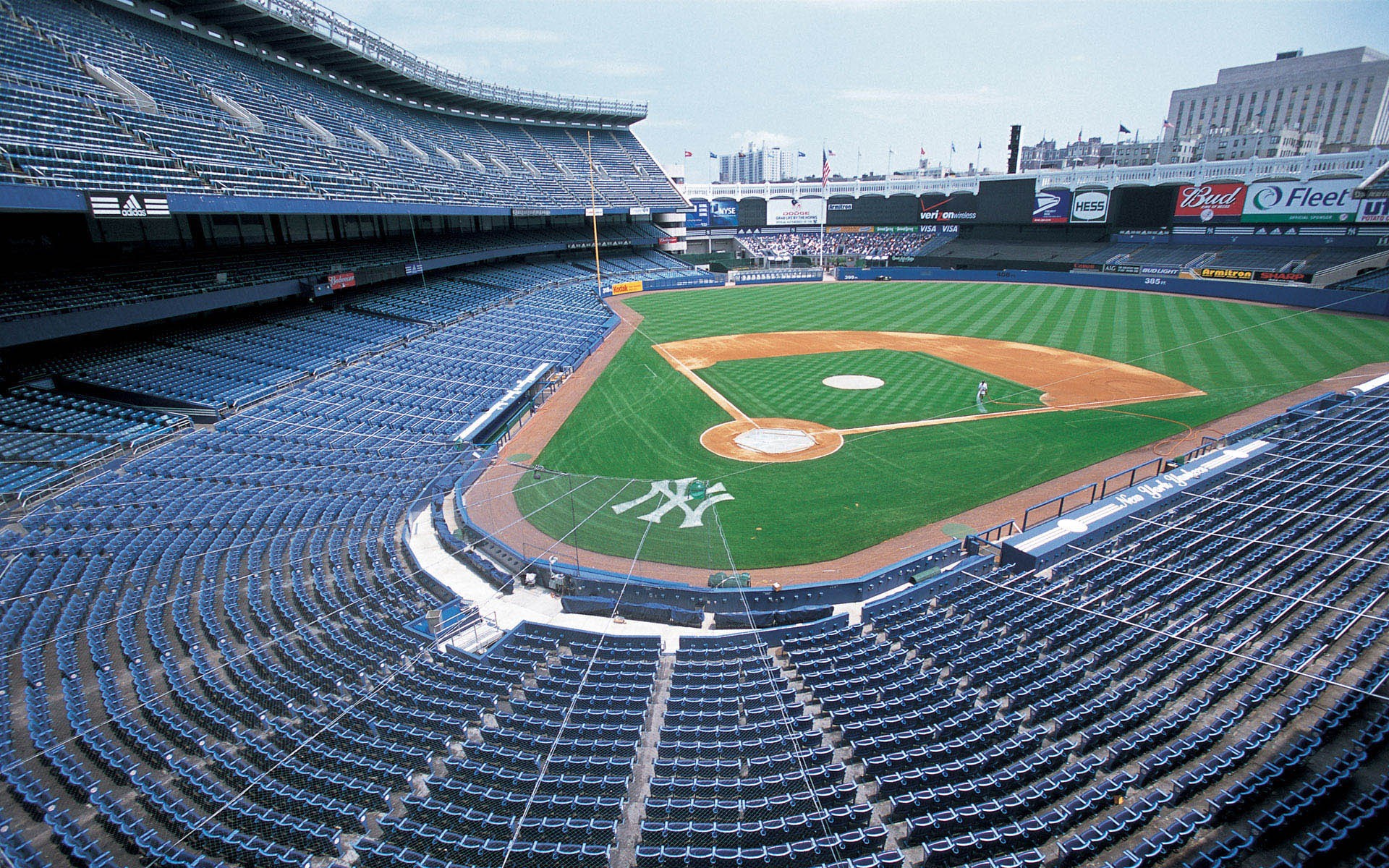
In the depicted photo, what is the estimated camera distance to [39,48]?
26047 mm

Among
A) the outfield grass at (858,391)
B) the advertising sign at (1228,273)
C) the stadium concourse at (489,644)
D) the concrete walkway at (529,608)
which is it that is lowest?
the concrete walkway at (529,608)

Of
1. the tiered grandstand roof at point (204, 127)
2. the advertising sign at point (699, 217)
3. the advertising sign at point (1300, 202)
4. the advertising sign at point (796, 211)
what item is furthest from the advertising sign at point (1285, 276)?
the tiered grandstand roof at point (204, 127)

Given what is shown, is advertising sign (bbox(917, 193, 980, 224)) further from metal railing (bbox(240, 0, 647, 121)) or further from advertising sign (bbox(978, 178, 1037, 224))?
metal railing (bbox(240, 0, 647, 121))

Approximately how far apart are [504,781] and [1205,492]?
1790 cm

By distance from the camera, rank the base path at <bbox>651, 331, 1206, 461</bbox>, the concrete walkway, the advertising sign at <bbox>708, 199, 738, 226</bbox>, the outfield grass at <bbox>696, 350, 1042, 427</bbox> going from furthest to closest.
A: the advertising sign at <bbox>708, 199, 738, 226</bbox>, the outfield grass at <bbox>696, 350, 1042, 427</bbox>, the base path at <bbox>651, 331, 1206, 461</bbox>, the concrete walkway

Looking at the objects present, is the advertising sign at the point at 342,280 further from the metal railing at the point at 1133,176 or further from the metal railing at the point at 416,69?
the metal railing at the point at 1133,176

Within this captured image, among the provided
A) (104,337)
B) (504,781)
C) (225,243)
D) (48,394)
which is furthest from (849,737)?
(225,243)

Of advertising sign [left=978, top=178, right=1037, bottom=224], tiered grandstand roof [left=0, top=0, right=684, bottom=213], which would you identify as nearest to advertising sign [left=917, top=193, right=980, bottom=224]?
advertising sign [left=978, top=178, right=1037, bottom=224]

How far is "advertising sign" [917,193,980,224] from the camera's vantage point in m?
71.0

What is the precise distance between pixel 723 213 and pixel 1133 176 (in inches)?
1801

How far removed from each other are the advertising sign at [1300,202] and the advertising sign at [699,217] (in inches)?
2133

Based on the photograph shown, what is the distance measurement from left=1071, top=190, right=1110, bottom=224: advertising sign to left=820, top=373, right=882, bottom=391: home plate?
45.5 meters

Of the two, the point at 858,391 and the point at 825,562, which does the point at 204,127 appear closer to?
the point at 858,391

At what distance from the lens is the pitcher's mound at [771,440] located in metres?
22.5
